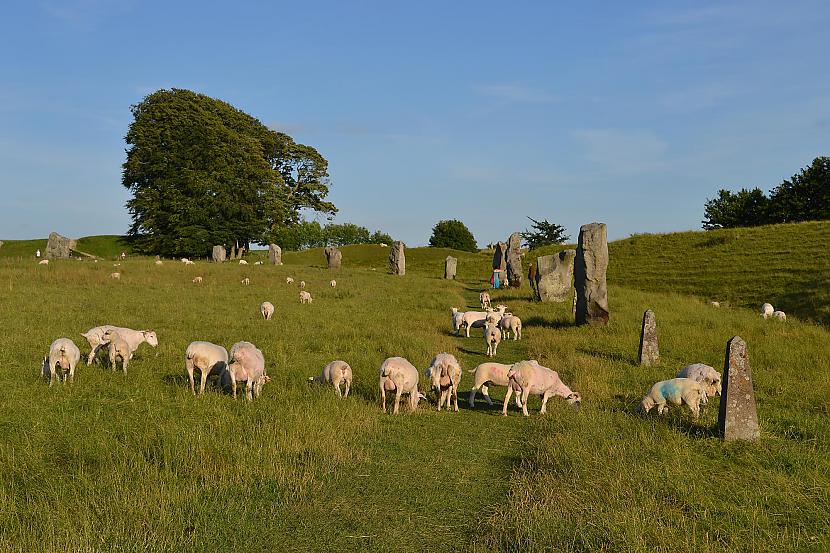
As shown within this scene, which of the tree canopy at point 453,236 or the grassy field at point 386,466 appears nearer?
the grassy field at point 386,466

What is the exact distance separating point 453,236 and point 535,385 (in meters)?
99.9

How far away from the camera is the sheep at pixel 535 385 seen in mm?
10781

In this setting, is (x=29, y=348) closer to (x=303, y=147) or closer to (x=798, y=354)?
(x=798, y=354)

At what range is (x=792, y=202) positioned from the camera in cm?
6975

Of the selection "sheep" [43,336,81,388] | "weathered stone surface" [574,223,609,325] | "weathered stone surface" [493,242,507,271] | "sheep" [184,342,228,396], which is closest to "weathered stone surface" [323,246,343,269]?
"weathered stone surface" [493,242,507,271]

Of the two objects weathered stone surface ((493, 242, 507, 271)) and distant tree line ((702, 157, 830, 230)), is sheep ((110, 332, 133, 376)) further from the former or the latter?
distant tree line ((702, 157, 830, 230))

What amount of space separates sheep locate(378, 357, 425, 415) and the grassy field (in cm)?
39

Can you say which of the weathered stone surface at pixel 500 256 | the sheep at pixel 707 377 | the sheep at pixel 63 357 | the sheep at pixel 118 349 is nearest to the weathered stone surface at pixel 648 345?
Result: the sheep at pixel 707 377

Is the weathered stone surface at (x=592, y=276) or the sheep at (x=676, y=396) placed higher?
the weathered stone surface at (x=592, y=276)

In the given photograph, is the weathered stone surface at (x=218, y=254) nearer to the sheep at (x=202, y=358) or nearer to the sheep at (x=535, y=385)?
the sheep at (x=202, y=358)

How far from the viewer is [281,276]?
134 feet

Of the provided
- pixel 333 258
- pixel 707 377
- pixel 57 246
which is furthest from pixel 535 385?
pixel 57 246

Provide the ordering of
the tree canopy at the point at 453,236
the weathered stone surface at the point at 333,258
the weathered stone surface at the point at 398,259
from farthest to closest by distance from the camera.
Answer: the tree canopy at the point at 453,236 < the weathered stone surface at the point at 333,258 < the weathered stone surface at the point at 398,259

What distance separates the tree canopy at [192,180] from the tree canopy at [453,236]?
49.6m
